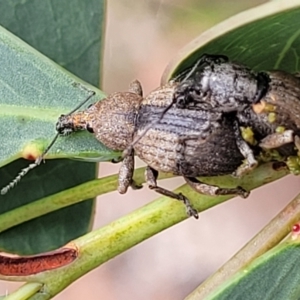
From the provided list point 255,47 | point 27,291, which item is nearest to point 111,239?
point 27,291

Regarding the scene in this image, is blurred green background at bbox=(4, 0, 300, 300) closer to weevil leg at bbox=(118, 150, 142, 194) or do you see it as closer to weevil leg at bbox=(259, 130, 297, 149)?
weevil leg at bbox=(118, 150, 142, 194)

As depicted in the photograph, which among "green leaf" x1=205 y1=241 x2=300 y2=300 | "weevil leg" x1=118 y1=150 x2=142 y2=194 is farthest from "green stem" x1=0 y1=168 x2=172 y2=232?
"green leaf" x1=205 y1=241 x2=300 y2=300

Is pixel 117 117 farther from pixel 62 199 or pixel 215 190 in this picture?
pixel 215 190

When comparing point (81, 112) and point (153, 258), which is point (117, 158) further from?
point (153, 258)

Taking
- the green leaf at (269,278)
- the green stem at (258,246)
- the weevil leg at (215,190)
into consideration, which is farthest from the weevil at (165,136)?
the green leaf at (269,278)

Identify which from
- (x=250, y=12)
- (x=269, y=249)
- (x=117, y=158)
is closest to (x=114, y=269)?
(x=117, y=158)

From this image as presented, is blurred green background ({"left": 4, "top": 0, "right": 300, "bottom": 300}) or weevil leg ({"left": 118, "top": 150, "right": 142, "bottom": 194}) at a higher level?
weevil leg ({"left": 118, "top": 150, "right": 142, "bottom": 194})
